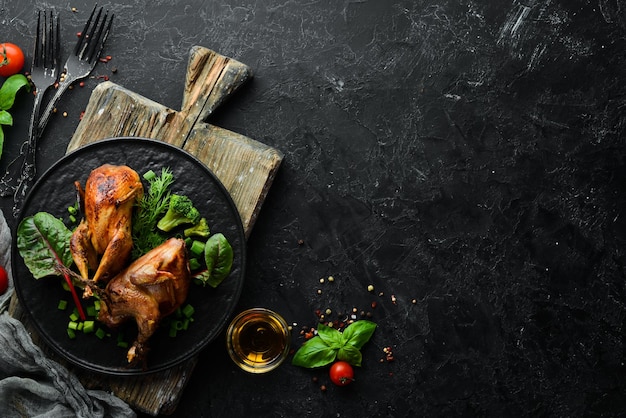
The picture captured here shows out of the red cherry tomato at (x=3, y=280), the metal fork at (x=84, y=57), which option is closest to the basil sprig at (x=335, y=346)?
the red cherry tomato at (x=3, y=280)

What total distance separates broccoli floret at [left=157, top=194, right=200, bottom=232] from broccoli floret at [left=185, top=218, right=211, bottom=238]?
0.03 meters

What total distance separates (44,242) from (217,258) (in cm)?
75

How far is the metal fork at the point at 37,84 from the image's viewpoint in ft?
11.7

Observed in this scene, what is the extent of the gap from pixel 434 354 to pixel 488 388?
0.98 feet

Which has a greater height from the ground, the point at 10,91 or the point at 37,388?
the point at 10,91

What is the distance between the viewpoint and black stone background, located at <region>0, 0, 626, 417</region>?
3.51 metres

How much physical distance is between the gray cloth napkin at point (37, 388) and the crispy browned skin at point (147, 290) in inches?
15.1

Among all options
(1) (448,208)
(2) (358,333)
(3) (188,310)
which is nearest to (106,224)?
(3) (188,310)

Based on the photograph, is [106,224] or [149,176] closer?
[106,224]

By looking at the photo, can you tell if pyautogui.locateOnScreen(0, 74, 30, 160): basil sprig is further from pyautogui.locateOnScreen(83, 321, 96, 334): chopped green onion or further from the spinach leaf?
the spinach leaf

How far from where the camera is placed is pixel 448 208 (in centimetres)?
354

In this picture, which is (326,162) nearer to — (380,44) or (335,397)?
(380,44)

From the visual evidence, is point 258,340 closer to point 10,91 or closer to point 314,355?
point 314,355

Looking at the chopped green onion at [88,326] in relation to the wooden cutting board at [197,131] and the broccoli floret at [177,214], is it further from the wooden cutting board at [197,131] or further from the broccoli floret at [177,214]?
the broccoli floret at [177,214]
